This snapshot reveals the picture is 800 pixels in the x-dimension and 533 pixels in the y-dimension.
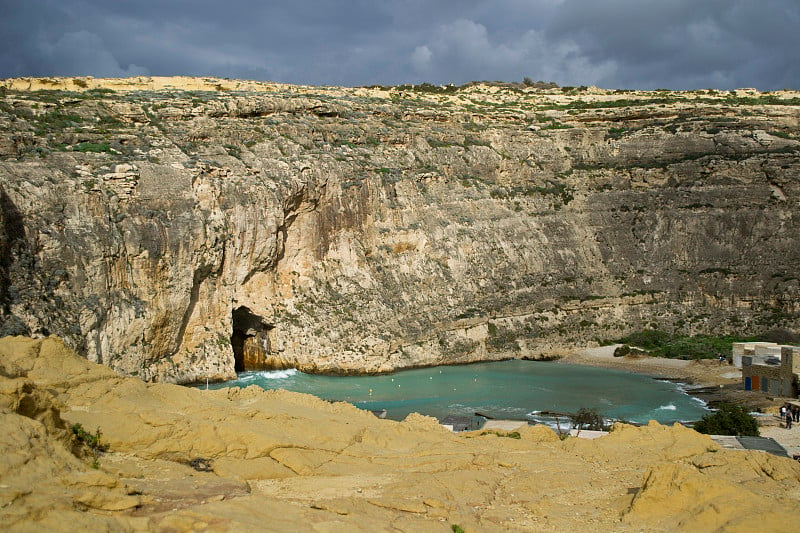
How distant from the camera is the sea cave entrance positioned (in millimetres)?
39906

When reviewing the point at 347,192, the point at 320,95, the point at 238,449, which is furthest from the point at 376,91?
the point at 238,449

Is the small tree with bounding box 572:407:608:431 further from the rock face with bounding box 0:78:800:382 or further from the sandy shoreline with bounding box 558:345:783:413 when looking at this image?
the rock face with bounding box 0:78:800:382

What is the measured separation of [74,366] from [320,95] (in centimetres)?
3902

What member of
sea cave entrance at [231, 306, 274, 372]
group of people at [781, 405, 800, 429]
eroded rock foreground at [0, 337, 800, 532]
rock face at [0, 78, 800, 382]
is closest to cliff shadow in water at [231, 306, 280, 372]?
sea cave entrance at [231, 306, 274, 372]

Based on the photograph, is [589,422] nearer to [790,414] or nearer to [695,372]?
[790,414]

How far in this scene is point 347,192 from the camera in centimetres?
4325

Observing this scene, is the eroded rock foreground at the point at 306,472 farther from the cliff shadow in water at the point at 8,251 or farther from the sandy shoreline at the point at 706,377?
the cliff shadow in water at the point at 8,251

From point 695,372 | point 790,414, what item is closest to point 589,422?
point 790,414

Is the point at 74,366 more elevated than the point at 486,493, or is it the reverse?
the point at 74,366

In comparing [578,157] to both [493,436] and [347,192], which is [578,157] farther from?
[493,436]

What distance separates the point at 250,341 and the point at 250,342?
0.19ft

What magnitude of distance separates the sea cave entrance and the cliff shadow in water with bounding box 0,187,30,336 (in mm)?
12124

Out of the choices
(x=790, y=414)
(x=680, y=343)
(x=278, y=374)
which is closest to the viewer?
(x=790, y=414)

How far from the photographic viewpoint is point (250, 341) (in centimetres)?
4072
